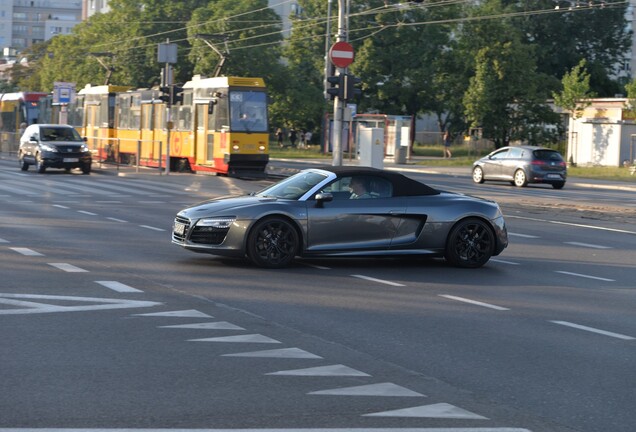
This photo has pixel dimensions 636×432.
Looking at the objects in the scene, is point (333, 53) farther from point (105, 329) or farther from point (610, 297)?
point (105, 329)

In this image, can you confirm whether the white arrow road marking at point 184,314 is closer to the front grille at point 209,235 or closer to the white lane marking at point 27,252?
the front grille at point 209,235

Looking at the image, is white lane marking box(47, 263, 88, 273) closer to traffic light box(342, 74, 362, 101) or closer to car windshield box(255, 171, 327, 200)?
car windshield box(255, 171, 327, 200)

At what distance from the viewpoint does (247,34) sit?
7431 cm

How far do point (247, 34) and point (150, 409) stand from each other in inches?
2707

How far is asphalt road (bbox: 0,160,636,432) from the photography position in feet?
22.7

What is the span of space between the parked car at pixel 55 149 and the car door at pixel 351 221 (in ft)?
87.1

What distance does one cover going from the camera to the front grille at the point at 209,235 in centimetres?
1401

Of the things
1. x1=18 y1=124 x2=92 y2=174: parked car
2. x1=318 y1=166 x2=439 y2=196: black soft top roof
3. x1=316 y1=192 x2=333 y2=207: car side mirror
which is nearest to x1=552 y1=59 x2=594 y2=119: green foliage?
x1=18 y1=124 x2=92 y2=174: parked car

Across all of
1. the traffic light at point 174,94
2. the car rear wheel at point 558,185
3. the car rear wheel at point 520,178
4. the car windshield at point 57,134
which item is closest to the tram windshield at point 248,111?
the traffic light at point 174,94

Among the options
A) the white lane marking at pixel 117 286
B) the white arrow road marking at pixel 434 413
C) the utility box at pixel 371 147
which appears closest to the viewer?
the white arrow road marking at pixel 434 413

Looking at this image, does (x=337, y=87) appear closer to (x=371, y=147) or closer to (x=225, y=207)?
(x=371, y=147)

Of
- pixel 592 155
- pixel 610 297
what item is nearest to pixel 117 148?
pixel 592 155

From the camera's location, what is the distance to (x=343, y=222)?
47.3 ft

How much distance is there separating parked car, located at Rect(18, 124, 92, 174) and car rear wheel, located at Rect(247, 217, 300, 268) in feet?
88.0
